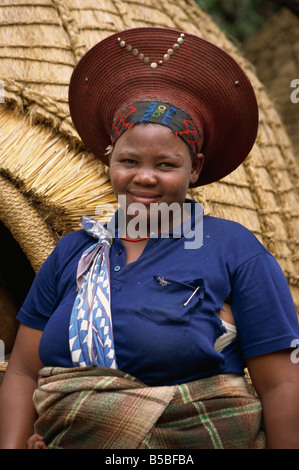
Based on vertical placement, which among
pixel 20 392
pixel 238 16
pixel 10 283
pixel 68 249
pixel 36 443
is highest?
pixel 68 249

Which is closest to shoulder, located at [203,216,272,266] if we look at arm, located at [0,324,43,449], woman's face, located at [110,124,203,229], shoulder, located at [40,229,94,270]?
woman's face, located at [110,124,203,229]

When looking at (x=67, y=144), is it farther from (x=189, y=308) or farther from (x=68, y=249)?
(x=189, y=308)

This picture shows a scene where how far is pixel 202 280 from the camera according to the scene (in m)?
1.61

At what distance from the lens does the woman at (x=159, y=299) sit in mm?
1524

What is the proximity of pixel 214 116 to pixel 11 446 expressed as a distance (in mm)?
1131

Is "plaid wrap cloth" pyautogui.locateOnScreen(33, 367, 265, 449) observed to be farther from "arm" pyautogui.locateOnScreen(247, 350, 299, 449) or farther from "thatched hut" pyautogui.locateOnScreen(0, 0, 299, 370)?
"thatched hut" pyautogui.locateOnScreen(0, 0, 299, 370)

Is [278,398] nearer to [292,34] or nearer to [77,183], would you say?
[77,183]

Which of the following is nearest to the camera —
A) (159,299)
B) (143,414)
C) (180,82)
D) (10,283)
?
(143,414)

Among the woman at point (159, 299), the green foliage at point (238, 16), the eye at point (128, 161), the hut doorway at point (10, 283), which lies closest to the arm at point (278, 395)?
the woman at point (159, 299)

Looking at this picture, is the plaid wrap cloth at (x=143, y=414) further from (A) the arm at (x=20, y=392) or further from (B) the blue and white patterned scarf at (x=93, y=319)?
(A) the arm at (x=20, y=392)

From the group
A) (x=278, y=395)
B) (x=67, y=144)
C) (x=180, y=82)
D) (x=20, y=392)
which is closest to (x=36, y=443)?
(x=20, y=392)

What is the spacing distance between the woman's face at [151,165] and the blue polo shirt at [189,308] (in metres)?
0.13

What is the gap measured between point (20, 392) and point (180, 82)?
3.39 ft

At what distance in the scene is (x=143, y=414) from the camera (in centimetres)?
148
